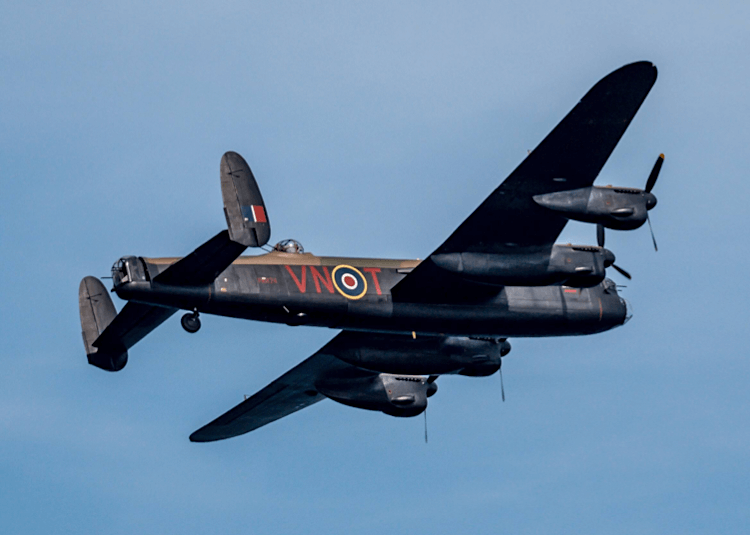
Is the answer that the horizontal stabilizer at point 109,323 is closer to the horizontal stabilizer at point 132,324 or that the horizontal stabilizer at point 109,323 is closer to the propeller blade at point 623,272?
the horizontal stabilizer at point 132,324

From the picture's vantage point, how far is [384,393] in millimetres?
42625

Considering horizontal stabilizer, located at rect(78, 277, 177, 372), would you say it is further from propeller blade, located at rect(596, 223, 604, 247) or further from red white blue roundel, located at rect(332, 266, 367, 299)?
propeller blade, located at rect(596, 223, 604, 247)

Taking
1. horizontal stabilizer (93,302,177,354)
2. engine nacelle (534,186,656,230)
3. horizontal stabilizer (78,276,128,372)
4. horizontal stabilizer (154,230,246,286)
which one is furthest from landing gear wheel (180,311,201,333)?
engine nacelle (534,186,656,230)

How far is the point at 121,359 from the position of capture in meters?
37.2

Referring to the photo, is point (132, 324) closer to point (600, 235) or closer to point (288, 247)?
point (288, 247)

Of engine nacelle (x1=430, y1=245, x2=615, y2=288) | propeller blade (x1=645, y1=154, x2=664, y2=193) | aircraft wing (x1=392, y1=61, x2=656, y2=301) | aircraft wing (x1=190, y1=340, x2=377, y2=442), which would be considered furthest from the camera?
aircraft wing (x1=190, y1=340, x2=377, y2=442)

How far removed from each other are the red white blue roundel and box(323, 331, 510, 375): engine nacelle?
4999 millimetres

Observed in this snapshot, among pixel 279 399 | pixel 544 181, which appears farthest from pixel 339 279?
pixel 279 399

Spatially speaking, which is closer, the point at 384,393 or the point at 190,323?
the point at 190,323

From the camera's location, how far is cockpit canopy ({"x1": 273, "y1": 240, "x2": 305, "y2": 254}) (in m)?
36.6

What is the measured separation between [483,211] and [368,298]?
14.9 ft

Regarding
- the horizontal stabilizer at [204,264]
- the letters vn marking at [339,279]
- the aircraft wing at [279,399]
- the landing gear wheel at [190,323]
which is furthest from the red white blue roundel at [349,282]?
the aircraft wing at [279,399]

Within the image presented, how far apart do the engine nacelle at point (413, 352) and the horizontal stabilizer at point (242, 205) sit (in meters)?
10.4

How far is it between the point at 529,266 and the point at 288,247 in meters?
7.33
